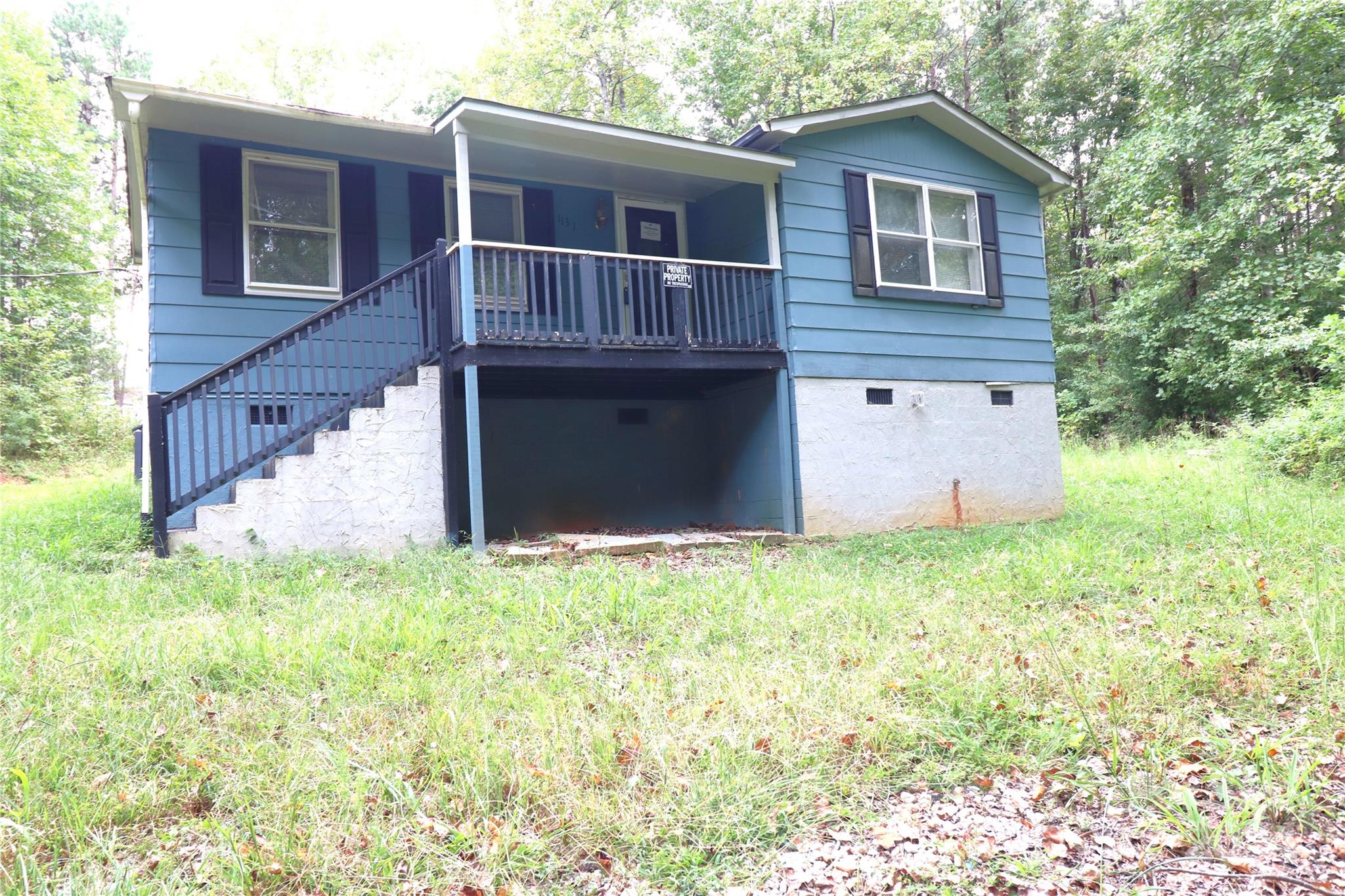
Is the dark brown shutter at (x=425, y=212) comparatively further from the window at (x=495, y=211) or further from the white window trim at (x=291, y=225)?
the white window trim at (x=291, y=225)

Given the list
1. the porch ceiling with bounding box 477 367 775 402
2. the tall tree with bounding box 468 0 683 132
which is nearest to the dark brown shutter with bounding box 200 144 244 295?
the porch ceiling with bounding box 477 367 775 402

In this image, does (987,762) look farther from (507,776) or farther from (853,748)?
(507,776)

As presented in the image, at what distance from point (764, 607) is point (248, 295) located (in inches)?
238

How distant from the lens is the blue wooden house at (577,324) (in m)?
7.33

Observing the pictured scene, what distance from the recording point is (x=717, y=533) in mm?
8875

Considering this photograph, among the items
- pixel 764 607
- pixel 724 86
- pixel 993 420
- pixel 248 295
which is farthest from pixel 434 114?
pixel 764 607

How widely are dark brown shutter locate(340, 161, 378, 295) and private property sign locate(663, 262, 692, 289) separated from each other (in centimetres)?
299

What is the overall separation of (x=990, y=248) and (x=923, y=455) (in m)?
2.82

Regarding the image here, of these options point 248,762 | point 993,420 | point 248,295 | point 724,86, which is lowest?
point 248,762

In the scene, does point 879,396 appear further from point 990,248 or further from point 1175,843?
point 1175,843

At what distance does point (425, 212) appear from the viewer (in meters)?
8.96

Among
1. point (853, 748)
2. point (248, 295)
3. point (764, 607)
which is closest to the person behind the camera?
point (853, 748)

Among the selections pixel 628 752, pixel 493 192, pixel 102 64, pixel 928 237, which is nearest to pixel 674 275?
pixel 493 192

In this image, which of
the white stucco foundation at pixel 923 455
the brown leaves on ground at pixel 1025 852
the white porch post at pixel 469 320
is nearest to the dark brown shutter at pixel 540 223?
the white porch post at pixel 469 320
